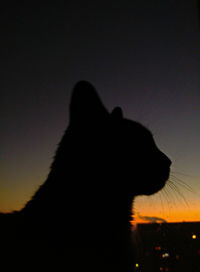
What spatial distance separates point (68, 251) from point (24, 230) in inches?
9.6

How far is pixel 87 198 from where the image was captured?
4.72 feet

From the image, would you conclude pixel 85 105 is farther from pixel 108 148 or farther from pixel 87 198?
pixel 87 198

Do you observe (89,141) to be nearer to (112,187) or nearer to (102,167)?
(102,167)

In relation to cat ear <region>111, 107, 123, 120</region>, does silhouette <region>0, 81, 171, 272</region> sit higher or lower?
lower

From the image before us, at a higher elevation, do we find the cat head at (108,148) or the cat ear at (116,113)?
the cat ear at (116,113)

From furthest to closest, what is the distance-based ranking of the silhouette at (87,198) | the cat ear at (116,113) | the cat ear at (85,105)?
the cat ear at (116,113), the cat ear at (85,105), the silhouette at (87,198)

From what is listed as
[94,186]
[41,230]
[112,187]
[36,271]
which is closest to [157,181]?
[112,187]

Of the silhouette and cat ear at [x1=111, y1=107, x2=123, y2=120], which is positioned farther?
cat ear at [x1=111, y1=107, x2=123, y2=120]

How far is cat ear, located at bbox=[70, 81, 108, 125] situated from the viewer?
58.2 inches

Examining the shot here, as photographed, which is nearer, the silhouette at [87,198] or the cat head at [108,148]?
the silhouette at [87,198]

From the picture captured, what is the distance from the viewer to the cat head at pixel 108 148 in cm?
149

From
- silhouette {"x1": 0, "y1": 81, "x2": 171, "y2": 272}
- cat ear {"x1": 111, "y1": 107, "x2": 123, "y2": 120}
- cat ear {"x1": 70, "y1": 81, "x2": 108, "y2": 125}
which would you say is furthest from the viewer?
cat ear {"x1": 111, "y1": 107, "x2": 123, "y2": 120}

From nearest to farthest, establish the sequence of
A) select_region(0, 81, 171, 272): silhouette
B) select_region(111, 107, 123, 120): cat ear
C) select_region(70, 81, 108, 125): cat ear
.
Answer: select_region(0, 81, 171, 272): silhouette → select_region(70, 81, 108, 125): cat ear → select_region(111, 107, 123, 120): cat ear

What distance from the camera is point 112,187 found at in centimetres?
153
